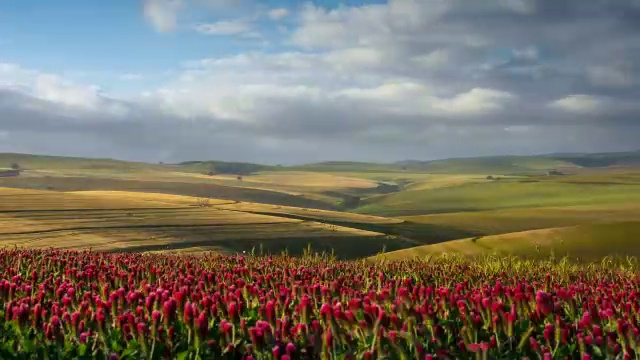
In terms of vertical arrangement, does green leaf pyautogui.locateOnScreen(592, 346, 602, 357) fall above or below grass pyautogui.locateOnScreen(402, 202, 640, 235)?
above

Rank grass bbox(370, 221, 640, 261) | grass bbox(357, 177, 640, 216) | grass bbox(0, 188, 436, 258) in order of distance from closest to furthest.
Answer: grass bbox(370, 221, 640, 261) → grass bbox(0, 188, 436, 258) → grass bbox(357, 177, 640, 216)

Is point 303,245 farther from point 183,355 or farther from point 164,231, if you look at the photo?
point 183,355

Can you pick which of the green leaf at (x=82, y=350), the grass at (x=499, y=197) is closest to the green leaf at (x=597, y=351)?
the green leaf at (x=82, y=350)

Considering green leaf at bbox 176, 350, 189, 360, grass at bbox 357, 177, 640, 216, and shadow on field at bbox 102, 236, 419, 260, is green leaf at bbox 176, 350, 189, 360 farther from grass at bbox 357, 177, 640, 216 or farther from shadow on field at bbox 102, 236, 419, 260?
grass at bbox 357, 177, 640, 216

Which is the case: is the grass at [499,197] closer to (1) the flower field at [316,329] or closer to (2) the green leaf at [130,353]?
(1) the flower field at [316,329]

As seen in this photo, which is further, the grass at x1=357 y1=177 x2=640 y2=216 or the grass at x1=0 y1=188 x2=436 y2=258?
the grass at x1=357 y1=177 x2=640 y2=216

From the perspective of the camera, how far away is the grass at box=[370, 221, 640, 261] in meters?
22.5

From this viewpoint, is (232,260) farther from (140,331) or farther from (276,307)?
(140,331)

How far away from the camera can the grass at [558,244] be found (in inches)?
887

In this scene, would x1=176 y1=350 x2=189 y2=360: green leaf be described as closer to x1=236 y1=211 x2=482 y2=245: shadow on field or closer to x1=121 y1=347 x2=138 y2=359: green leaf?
x1=121 y1=347 x2=138 y2=359: green leaf

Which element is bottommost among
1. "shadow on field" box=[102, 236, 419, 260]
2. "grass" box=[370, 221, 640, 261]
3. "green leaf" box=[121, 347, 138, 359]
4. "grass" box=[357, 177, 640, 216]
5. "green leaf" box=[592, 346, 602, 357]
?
"grass" box=[357, 177, 640, 216]

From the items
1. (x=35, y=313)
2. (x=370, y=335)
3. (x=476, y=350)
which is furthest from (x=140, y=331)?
(x=476, y=350)

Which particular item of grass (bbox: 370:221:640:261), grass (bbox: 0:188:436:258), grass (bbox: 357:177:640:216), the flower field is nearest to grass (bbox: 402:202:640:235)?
grass (bbox: 357:177:640:216)

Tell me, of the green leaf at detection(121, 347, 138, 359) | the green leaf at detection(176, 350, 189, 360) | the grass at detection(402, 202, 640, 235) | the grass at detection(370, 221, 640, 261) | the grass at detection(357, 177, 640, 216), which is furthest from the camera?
the grass at detection(357, 177, 640, 216)
